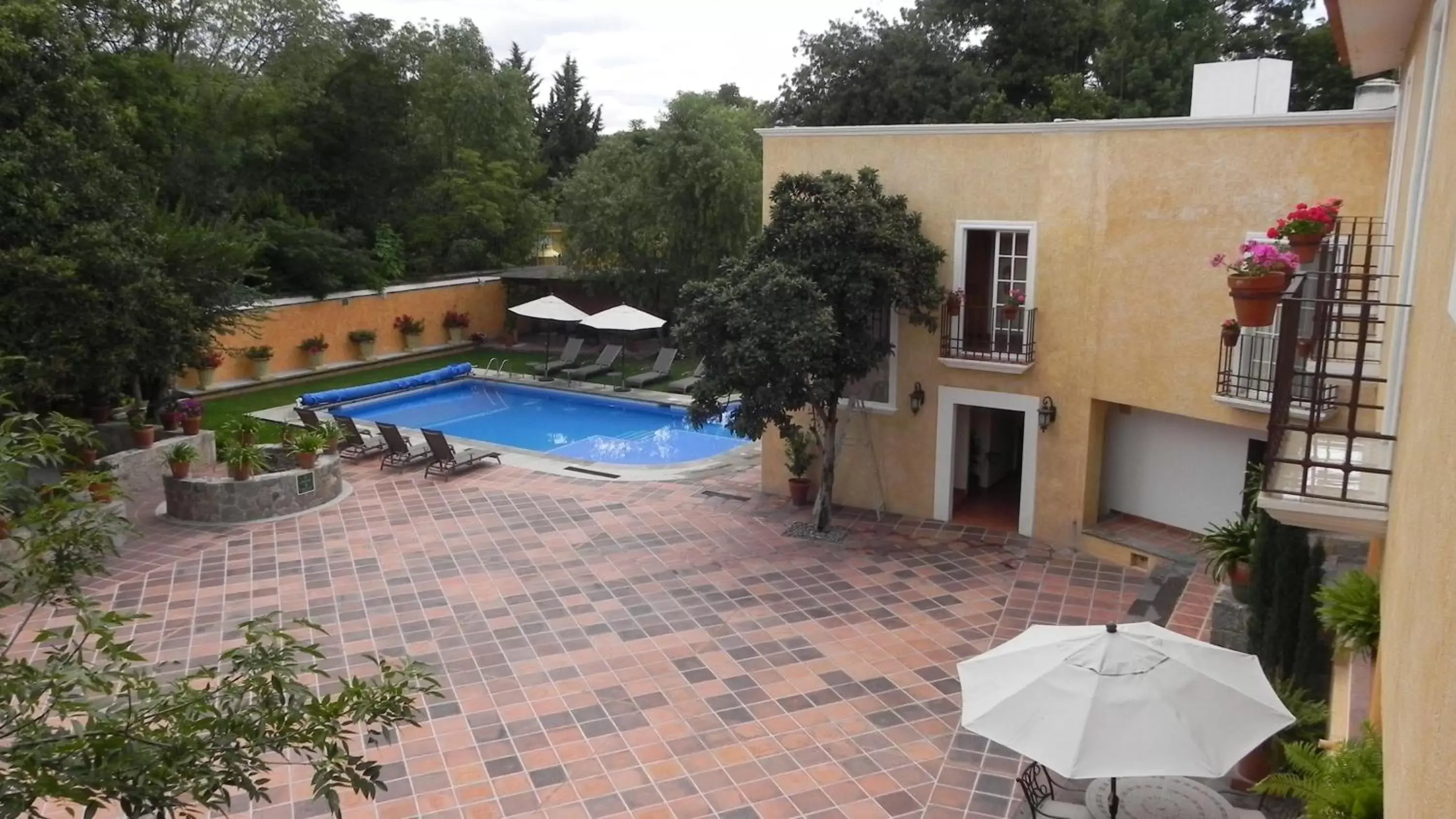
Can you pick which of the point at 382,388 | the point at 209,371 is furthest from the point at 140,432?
the point at 382,388

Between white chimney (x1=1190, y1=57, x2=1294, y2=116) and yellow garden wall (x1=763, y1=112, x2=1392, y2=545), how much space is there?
72.1 inches

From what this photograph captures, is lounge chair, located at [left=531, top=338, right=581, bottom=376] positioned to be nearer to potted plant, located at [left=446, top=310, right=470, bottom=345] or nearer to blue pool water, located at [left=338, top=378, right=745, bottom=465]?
blue pool water, located at [left=338, top=378, right=745, bottom=465]

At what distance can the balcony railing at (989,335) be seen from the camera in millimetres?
13812

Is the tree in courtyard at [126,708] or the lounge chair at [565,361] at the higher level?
the tree in courtyard at [126,708]

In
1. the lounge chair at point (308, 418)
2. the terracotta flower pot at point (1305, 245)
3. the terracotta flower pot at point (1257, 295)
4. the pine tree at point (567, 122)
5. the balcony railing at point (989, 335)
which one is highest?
the pine tree at point (567, 122)

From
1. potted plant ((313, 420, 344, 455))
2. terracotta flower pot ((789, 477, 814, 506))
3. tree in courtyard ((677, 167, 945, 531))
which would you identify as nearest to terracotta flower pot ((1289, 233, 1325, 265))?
tree in courtyard ((677, 167, 945, 531))

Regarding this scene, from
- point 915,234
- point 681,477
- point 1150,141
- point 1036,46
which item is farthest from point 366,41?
point 1150,141

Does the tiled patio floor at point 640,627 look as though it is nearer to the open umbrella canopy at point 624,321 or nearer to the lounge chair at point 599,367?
the open umbrella canopy at point 624,321

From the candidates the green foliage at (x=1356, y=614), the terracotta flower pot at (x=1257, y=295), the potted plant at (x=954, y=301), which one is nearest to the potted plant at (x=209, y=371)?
the potted plant at (x=954, y=301)

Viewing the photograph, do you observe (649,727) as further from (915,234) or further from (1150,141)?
(1150,141)

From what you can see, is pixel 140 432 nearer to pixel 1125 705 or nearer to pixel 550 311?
pixel 550 311

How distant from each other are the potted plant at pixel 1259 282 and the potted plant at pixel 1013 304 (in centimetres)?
615

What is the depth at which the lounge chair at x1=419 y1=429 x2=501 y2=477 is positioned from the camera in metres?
17.4

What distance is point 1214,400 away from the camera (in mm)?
12094
